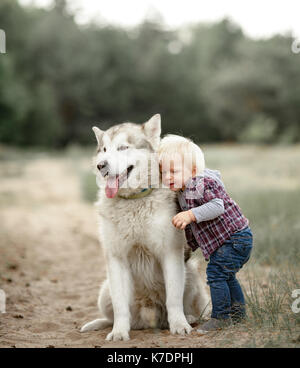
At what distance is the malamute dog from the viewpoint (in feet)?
11.2

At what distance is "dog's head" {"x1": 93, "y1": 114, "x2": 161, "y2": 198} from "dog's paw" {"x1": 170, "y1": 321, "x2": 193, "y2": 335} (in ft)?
3.49

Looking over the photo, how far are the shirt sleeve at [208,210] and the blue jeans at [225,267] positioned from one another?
0.25 meters

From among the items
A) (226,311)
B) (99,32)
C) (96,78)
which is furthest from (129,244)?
(99,32)

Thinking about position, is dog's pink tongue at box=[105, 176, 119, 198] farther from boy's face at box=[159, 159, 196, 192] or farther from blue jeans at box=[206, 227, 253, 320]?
blue jeans at box=[206, 227, 253, 320]

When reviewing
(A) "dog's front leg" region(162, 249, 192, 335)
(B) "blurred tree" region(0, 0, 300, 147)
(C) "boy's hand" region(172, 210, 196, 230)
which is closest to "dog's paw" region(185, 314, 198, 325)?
(A) "dog's front leg" region(162, 249, 192, 335)

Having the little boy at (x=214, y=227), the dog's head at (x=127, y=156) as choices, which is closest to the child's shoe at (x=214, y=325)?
the little boy at (x=214, y=227)

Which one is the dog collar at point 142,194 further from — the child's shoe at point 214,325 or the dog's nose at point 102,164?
the child's shoe at point 214,325

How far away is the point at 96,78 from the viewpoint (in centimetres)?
3388

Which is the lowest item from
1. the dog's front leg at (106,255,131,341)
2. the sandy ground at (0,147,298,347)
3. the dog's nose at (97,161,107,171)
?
the sandy ground at (0,147,298,347)

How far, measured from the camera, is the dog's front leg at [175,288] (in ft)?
11.3

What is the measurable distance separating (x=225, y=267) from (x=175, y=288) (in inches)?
16.0

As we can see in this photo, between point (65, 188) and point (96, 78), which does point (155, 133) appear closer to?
point (65, 188)

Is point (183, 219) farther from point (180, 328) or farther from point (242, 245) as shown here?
point (180, 328)

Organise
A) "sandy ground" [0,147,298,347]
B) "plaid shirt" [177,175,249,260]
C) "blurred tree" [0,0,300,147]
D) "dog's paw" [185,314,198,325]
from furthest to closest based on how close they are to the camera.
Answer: "blurred tree" [0,0,300,147] → "dog's paw" [185,314,198,325] → "sandy ground" [0,147,298,347] → "plaid shirt" [177,175,249,260]
